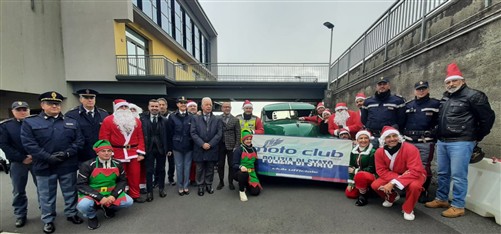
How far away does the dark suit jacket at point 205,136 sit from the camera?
181 inches

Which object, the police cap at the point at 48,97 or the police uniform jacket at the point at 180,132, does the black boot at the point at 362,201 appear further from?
the police cap at the point at 48,97

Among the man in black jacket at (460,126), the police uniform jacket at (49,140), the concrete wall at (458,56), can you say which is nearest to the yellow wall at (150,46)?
the police uniform jacket at (49,140)

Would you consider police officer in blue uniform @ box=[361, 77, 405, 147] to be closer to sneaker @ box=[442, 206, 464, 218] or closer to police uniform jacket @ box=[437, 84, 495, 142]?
police uniform jacket @ box=[437, 84, 495, 142]

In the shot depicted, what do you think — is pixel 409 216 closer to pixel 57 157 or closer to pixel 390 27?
pixel 57 157

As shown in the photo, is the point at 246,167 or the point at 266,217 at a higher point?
the point at 246,167

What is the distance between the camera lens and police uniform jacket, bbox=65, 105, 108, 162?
3705mm

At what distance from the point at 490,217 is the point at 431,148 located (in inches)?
45.9

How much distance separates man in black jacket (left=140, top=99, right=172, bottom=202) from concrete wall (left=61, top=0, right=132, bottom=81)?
11877mm

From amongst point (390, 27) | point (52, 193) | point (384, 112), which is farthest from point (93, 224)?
point (390, 27)

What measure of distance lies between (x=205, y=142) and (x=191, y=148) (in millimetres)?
405

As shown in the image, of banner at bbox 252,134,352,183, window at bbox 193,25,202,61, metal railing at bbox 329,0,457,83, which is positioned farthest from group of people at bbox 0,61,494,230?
window at bbox 193,25,202,61

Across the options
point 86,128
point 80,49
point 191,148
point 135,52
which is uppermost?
point 135,52

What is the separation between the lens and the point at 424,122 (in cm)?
375

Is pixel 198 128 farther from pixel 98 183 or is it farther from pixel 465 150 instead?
pixel 465 150
